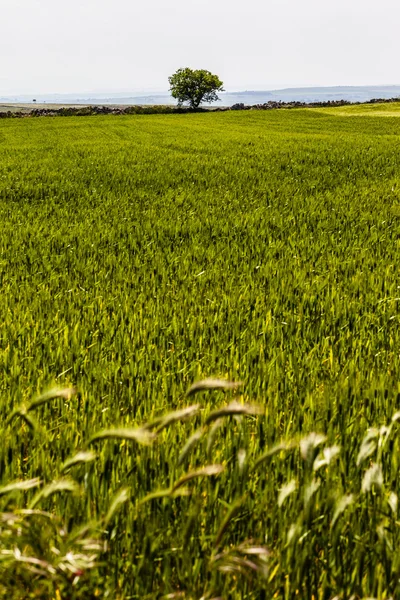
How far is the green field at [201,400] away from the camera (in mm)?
1448

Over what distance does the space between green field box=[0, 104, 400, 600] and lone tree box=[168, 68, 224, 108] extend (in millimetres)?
110712

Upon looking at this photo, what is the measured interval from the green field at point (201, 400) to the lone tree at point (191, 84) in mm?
110712

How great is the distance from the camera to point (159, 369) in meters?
3.41

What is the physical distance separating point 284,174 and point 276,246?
8.25 m

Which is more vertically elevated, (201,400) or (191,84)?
(191,84)

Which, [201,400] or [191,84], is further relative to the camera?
[191,84]

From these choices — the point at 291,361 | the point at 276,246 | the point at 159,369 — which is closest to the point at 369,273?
the point at 276,246

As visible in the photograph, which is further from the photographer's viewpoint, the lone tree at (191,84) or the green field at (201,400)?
the lone tree at (191,84)

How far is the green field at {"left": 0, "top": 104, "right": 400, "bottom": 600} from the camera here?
145 cm

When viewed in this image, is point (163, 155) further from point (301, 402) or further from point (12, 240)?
point (301, 402)

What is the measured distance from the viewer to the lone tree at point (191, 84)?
4441 inches

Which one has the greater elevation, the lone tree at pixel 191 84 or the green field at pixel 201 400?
the lone tree at pixel 191 84

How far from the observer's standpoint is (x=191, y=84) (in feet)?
372

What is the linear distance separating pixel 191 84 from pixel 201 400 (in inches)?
4701
